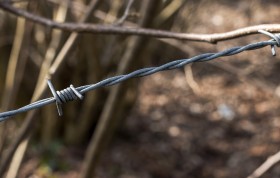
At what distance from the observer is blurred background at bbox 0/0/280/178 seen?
4.10m

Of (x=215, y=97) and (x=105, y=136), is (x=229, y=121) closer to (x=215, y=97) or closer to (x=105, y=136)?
(x=215, y=97)

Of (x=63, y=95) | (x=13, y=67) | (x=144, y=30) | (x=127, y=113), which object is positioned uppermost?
(x=127, y=113)

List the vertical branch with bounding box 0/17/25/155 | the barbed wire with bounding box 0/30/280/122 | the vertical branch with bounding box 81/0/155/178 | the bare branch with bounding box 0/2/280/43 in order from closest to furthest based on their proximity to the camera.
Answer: the barbed wire with bounding box 0/30/280/122
the bare branch with bounding box 0/2/280/43
the vertical branch with bounding box 81/0/155/178
the vertical branch with bounding box 0/17/25/155

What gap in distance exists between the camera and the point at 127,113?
17.2ft

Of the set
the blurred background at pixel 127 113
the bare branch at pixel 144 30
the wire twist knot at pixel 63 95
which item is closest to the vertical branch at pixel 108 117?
the blurred background at pixel 127 113

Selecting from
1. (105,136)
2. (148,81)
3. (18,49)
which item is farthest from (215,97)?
(105,136)

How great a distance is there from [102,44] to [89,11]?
→ 6.80 ft

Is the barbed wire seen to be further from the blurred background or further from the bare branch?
the blurred background

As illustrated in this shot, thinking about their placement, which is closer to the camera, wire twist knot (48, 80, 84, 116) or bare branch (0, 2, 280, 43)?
wire twist knot (48, 80, 84, 116)

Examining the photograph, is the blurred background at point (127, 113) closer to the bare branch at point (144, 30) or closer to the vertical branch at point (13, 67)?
the vertical branch at point (13, 67)

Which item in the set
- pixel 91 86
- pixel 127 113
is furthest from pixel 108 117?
pixel 127 113

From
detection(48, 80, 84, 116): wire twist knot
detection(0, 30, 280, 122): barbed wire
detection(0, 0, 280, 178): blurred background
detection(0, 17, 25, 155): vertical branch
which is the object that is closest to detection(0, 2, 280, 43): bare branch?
detection(0, 30, 280, 122): barbed wire

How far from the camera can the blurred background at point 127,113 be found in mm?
4098

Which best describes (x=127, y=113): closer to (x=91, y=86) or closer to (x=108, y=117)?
(x=108, y=117)
